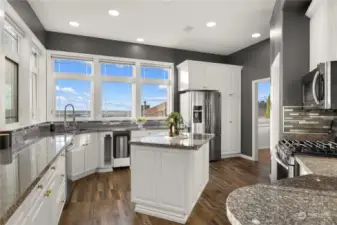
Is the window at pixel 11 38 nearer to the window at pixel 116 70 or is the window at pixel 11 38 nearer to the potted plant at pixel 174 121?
the window at pixel 116 70

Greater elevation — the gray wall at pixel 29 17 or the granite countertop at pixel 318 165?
the gray wall at pixel 29 17

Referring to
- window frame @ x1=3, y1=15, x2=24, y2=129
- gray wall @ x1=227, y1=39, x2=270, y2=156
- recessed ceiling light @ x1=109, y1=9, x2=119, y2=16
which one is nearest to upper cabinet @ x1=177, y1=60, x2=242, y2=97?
gray wall @ x1=227, y1=39, x2=270, y2=156

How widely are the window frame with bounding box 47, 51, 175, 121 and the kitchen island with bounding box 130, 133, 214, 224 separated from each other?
2.61m

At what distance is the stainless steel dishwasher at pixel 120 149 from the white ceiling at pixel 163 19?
2.22 m

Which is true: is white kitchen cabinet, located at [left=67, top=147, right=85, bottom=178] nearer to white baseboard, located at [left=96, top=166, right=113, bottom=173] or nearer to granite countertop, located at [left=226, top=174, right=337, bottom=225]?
white baseboard, located at [left=96, top=166, right=113, bottom=173]

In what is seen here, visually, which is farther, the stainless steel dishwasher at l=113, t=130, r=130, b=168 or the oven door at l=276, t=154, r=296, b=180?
the stainless steel dishwasher at l=113, t=130, r=130, b=168

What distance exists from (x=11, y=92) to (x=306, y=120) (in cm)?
408

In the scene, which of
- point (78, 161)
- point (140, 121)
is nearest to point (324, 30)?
point (140, 121)

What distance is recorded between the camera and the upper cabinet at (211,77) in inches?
199

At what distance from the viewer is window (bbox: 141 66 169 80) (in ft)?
17.6

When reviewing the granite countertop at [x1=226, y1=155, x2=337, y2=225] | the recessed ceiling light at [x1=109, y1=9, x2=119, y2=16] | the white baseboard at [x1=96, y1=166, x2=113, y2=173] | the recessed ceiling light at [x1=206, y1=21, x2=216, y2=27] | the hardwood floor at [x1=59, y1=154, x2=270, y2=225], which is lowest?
the hardwood floor at [x1=59, y1=154, x2=270, y2=225]

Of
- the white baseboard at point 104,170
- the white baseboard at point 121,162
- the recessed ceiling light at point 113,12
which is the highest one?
the recessed ceiling light at point 113,12

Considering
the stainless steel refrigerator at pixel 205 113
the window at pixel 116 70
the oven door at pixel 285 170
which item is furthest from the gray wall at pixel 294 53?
the window at pixel 116 70

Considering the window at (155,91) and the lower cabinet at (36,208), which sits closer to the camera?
the lower cabinet at (36,208)
